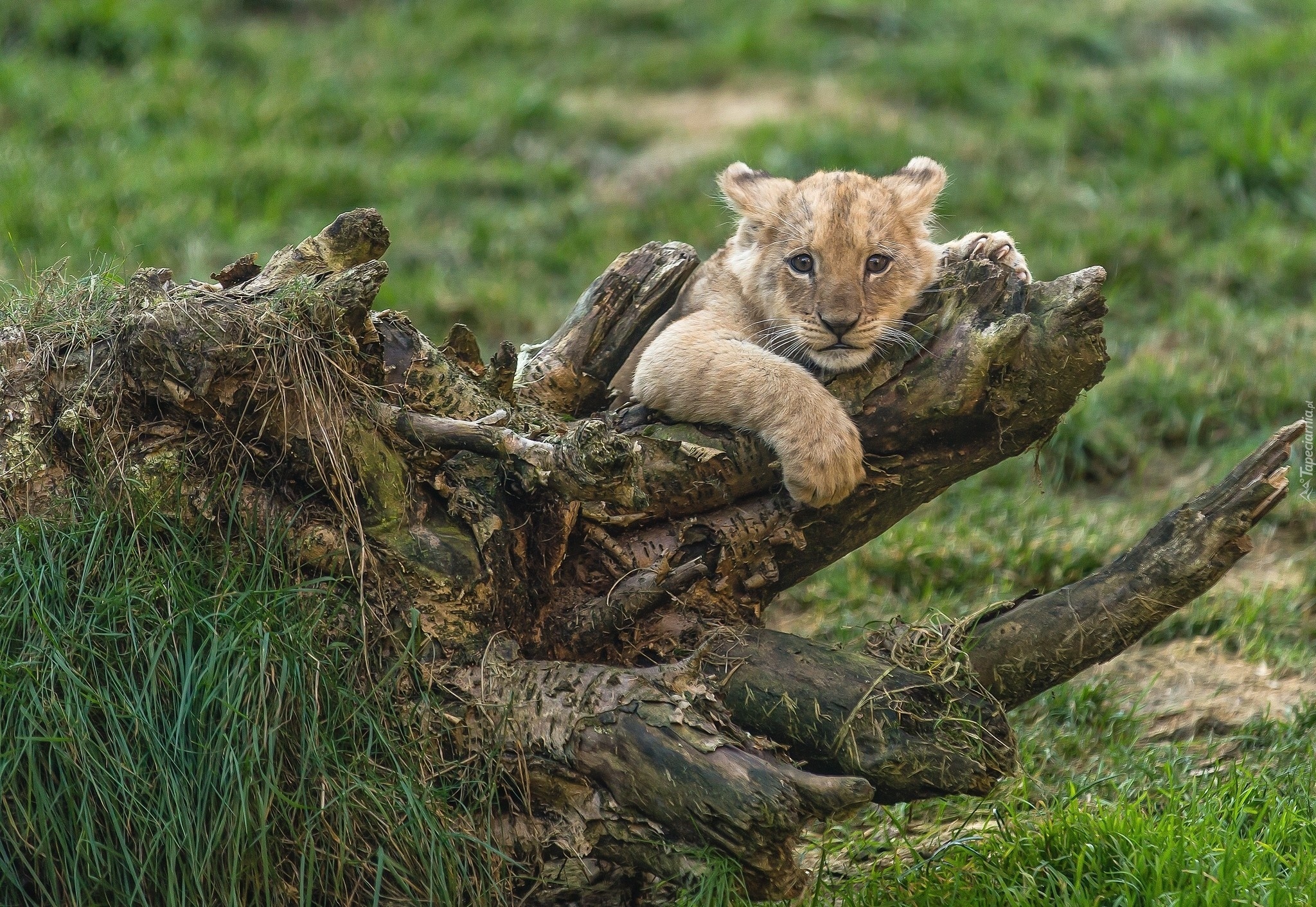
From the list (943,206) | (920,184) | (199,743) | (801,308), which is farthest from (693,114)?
(199,743)

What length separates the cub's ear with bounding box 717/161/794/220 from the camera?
536 cm

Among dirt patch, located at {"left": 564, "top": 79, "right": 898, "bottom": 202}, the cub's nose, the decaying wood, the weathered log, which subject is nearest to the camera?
the decaying wood

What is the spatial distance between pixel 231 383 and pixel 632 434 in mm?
1292

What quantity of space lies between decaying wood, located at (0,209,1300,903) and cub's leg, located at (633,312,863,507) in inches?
3.6

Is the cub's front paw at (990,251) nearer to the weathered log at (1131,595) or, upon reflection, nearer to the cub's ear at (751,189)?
the cub's ear at (751,189)

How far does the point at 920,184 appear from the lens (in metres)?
5.36

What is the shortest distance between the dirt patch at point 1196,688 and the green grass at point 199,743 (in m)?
2.70

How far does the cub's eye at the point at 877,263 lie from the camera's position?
4883 mm

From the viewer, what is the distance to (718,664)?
12.8 feet

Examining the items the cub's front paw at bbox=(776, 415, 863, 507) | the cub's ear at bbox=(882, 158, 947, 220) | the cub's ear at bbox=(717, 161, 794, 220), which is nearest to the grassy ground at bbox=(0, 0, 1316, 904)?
the cub's front paw at bbox=(776, 415, 863, 507)

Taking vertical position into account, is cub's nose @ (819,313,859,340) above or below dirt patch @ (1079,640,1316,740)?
above

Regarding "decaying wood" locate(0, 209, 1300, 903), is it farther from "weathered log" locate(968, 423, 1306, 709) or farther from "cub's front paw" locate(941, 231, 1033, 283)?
"cub's front paw" locate(941, 231, 1033, 283)

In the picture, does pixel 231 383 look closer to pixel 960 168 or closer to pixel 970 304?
pixel 970 304

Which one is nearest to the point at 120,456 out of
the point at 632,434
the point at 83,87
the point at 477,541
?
the point at 477,541
